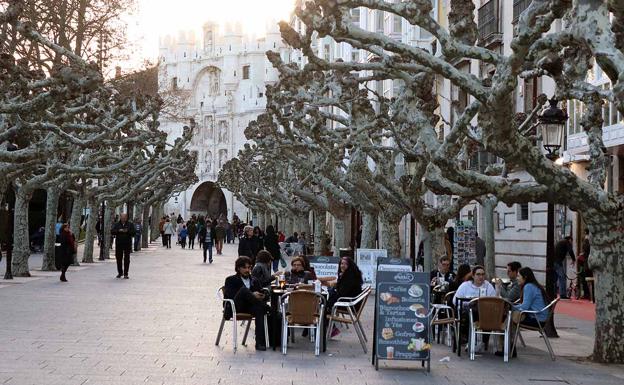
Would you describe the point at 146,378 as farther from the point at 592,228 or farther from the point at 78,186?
the point at 78,186

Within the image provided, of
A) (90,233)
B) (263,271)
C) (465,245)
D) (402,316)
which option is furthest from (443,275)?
(90,233)

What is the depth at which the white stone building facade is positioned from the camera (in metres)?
115

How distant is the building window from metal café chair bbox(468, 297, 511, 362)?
15774mm

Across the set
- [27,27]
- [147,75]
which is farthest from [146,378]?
[147,75]

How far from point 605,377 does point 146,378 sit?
5.11 m

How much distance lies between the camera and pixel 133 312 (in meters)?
19.1

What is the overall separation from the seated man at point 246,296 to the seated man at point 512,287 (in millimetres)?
3409

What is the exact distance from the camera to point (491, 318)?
45.6ft

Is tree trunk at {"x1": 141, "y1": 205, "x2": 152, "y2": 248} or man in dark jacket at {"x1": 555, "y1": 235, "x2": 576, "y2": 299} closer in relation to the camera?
man in dark jacket at {"x1": 555, "y1": 235, "x2": 576, "y2": 299}

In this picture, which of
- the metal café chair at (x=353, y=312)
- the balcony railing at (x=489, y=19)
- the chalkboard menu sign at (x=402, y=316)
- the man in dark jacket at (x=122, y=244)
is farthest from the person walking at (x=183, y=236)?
the chalkboard menu sign at (x=402, y=316)

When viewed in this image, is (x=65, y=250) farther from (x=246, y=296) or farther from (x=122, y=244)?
(x=246, y=296)

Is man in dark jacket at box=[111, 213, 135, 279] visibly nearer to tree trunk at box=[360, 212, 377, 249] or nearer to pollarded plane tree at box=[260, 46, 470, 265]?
pollarded plane tree at box=[260, 46, 470, 265]

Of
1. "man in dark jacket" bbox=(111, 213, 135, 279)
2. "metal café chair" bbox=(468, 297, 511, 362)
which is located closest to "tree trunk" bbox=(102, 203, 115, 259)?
"man in dark jacket" bbox=(111, 213, 135, 279)

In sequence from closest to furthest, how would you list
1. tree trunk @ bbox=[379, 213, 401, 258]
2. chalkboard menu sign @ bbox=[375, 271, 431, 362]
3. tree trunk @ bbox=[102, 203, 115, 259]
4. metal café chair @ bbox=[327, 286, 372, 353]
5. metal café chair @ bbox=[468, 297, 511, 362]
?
chalkboard menu sign @ bbox=[375, 271, 431, 362] < metal café chair @ bbox=[468, 297, 511, 362] < metal café chair @ bbox=[327, 286, 372, 353] < tree trunk @ bbox=[379, 213, 401, 258] < tree trunk @ bbox=[102, 203, 115, 259]
